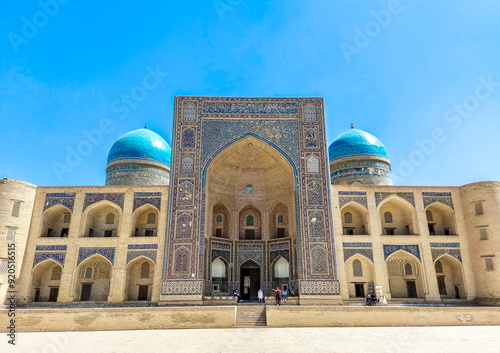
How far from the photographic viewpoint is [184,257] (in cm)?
1431

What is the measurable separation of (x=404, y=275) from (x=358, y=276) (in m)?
2.12

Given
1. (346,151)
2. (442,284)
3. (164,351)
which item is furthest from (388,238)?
(164,351)

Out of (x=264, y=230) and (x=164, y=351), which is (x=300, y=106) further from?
(x=164, y=351)

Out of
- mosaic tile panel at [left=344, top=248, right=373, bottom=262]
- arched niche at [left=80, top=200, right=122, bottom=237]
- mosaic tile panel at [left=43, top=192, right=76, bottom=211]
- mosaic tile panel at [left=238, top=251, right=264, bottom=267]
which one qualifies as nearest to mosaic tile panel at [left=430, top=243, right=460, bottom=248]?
mosaic tile panel at [left=344, top=248, right=373, bottom=262]

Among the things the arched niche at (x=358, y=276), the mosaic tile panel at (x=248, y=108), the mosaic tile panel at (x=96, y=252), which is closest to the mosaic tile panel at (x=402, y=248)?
the arched niche at (x=358, y=276)

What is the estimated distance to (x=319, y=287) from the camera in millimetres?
13961

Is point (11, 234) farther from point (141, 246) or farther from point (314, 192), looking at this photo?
point (314, 192)

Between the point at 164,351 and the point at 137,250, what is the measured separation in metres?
8.86

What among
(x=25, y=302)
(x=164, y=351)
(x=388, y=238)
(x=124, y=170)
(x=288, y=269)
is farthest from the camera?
(x=124, y=170)

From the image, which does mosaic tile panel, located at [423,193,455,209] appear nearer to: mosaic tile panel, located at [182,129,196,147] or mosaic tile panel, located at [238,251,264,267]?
mosaic tile panel, located at [238,251,264,267]

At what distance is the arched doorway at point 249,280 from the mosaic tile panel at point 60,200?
25.6 ft

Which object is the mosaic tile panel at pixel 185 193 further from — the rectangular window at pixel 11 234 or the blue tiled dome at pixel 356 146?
the blue tiled dome at pixel 356 146

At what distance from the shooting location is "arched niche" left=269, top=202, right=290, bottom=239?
17359mm

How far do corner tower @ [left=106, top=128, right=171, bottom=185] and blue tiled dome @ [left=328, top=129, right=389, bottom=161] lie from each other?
33.2ft
